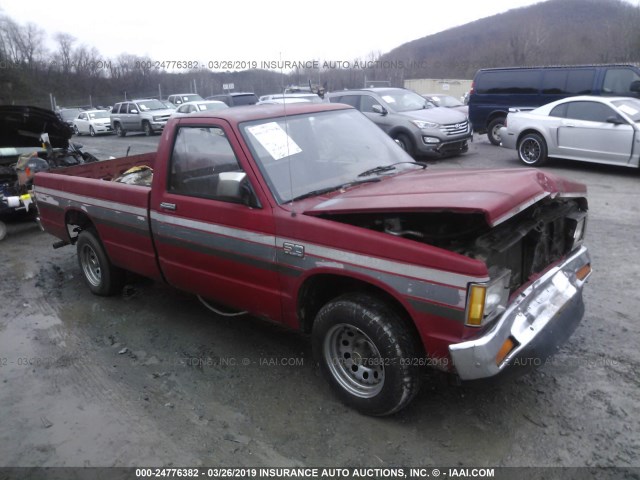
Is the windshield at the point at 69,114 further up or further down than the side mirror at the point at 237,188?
further down

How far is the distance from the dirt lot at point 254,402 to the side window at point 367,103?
8296 mm

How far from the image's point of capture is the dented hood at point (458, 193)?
249 cm

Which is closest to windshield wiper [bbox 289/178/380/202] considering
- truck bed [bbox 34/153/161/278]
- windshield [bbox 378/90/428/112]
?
truck bed [bbox 34/153/161/278]

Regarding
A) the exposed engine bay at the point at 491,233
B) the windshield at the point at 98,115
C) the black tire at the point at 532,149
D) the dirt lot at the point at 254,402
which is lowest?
the dirt lot at the point at 254,402

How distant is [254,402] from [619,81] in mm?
12795

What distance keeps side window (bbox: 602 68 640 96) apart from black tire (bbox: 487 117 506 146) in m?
2.64

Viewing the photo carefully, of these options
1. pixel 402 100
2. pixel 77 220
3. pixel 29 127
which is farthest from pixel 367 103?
pixel 77 220

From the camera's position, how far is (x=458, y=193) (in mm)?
2676

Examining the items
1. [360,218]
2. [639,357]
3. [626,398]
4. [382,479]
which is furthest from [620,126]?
[382,479]

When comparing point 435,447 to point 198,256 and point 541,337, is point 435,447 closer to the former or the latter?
point 541,337

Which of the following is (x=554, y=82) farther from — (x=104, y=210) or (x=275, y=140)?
(x=104, y=210)

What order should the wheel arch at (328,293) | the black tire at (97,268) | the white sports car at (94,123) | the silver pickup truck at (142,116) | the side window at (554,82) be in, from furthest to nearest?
the white sports car at (94,123) < the silver pickup truck at (142,116) < the side window at (554,82) < the black tire at (97,268) < the wheel arch at (328,293)

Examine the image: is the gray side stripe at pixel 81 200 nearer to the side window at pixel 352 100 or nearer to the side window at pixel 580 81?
the side window at pixel 352 100

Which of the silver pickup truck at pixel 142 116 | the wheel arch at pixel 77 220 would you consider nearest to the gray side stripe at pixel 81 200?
the wheel arch at pixel 77 220
